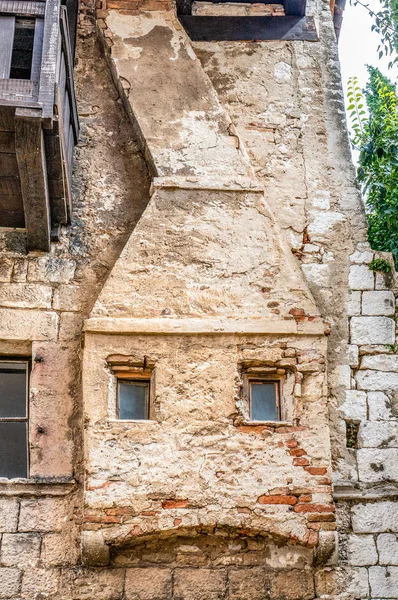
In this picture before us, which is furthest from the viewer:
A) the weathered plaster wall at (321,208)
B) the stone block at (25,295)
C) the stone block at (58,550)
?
the stone block at (25,295)

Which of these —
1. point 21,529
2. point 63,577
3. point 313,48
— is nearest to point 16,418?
point 21,529

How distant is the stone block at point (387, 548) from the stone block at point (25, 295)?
8.51 feet

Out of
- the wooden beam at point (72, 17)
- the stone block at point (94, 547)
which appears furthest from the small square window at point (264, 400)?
the wooden beam at point (72, 17)

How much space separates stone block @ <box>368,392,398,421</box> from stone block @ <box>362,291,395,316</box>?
575 millimetres

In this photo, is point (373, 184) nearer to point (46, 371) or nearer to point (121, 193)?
point (121, 193)

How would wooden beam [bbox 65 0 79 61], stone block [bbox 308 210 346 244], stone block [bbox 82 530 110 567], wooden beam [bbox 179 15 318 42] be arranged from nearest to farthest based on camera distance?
stone block [bbox 82 530 110 567] < stone block [bbox 308 210 346 244] < wooden beam [bbox 65 0 79 61] < wooden beam [bbox 179 15 318 42]

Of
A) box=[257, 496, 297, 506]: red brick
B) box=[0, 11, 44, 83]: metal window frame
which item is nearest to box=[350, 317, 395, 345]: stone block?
box=[257, 496, 297, 506]: red brick

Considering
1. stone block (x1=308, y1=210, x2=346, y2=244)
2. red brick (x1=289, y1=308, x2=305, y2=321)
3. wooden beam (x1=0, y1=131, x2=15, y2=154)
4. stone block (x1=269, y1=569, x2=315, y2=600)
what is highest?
wooden beam (x1=0, y1=131, x2=15, y2=154)

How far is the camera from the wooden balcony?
455 cm

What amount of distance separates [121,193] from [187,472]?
2114 mm

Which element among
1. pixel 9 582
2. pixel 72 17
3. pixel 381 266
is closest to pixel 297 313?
pixel 381 266

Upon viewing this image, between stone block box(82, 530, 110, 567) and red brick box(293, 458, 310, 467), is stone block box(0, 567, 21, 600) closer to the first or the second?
stone block box(82, 530, 110, 567)

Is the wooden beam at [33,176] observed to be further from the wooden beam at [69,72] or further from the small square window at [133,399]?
the small square window at [133,399]

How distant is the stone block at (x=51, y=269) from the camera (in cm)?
524
